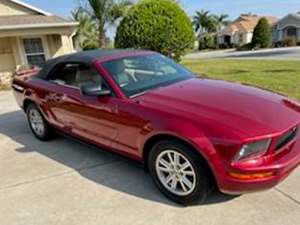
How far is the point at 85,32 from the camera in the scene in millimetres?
30297

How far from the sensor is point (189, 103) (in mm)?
3420

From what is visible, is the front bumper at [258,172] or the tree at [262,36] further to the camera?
the tree at [262,36]

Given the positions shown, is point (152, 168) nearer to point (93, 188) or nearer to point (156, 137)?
point (156, 137)

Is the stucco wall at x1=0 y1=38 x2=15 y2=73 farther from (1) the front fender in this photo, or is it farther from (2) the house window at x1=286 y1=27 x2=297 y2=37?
(2) the house window at x1=286 y1=27 x2=297 y2=37

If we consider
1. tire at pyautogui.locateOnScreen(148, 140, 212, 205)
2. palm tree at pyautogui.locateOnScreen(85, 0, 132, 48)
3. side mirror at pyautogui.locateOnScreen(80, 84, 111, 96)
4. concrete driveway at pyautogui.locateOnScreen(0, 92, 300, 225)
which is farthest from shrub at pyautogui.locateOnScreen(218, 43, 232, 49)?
tire at pyautogui.locateOnScreen(148, 140, 212, 205)

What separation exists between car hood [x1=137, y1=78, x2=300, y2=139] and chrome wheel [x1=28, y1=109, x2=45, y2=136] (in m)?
2.54

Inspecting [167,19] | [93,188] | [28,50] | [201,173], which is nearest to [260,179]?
[201,173]

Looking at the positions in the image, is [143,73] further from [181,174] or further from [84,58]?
[181,174]

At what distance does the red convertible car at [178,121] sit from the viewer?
2.90 metres

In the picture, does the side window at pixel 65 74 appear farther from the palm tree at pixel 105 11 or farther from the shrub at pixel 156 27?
the palm tree at pixel 105 11

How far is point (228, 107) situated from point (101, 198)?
170 centimetres

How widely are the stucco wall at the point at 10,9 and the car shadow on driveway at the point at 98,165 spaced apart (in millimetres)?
10484

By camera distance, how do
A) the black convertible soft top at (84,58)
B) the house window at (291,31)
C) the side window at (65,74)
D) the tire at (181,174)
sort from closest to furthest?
the tire at (181,174)
the black convertible soft top at (84,58)
the side window at (65,74)
the house window at (291,31)

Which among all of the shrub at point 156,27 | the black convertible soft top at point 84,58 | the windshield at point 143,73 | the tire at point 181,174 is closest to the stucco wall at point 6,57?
the shrub at point 156,27
